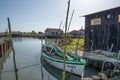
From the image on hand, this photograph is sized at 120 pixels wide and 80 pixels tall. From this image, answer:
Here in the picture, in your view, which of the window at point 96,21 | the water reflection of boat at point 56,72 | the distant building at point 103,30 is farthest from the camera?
the window at point 96,21

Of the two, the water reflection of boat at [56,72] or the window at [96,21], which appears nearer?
the water reflection of boat at [56,72]

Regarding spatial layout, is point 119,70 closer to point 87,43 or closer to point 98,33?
point 98,33

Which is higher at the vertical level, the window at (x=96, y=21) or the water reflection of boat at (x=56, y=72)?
the window at (x=96, y=21)

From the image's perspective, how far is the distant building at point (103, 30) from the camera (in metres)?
19.3

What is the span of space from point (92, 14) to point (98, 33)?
3314 millimetres

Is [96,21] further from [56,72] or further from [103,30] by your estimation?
[56,72]

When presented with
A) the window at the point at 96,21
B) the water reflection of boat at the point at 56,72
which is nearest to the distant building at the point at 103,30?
the window at the point at 96,21

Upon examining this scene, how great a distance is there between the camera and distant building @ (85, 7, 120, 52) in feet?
63.2

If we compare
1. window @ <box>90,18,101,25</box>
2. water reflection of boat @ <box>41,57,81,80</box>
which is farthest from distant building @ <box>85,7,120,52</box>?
water reflection of boat @ <box>41,57,81,80</box>

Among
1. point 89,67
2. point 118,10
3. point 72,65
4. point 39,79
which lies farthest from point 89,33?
point 39,79

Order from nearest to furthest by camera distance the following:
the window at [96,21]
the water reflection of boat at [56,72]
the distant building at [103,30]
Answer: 1. the water reflection of boat at [56,72]
2. the distant building at [103,30]
3. the window at [96,21]

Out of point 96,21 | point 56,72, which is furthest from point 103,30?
point 56,72

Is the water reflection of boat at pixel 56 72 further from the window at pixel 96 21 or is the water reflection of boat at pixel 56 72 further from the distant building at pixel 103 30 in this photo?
the window at pixel 96 21

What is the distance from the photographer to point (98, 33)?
2203 cm
